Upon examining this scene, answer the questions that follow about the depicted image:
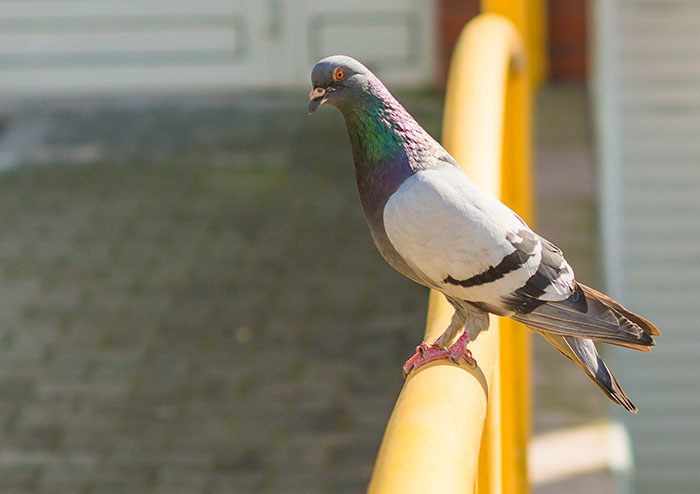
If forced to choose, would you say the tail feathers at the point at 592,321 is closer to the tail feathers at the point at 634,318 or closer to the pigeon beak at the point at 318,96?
the tail feathers at the point at 634,318

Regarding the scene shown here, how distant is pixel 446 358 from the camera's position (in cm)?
168

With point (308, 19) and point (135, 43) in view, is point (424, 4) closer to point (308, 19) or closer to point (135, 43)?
point (308, 19)

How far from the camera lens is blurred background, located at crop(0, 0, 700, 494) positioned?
4.42m

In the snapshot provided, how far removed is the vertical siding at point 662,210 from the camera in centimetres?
629

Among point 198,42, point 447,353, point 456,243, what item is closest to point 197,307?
point 198,42

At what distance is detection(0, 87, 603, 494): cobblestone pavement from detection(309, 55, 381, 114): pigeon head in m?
2.38

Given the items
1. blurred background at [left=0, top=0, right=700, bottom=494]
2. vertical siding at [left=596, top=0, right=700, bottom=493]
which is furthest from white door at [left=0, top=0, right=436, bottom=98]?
vertical siding at [left=596, top=0, right=700, bottom=493]

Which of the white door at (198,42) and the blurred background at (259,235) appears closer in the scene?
the blurred background at (259,235)

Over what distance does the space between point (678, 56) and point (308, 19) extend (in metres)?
2.64

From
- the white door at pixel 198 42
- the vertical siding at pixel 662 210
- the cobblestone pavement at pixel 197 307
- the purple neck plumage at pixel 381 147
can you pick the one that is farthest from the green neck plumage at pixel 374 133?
the white door at pixel 198 42

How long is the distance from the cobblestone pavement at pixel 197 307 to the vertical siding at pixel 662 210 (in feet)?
1.74

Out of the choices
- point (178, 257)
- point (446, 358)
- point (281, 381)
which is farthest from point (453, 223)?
point (178, 257)

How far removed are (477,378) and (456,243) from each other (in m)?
0.35

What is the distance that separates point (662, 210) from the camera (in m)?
6.36
